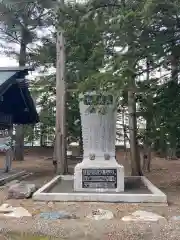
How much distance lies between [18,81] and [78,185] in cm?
504

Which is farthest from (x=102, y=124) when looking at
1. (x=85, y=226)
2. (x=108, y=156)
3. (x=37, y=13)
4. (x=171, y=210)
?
(x=37, y=13)

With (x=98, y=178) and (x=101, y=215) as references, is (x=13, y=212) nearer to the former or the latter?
(x=101, y=215)

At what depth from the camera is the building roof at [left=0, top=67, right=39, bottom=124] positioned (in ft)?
37.1

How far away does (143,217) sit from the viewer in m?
6.09

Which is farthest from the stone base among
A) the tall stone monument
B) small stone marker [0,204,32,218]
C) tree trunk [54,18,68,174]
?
tree trunk [54,18,68,174]

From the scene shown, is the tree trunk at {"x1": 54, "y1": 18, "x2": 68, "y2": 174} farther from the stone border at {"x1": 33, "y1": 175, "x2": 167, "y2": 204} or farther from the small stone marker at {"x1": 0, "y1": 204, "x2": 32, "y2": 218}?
the small stone marker at {"x1": 0, "y1": 204, "x2": 32, "y2": 218}

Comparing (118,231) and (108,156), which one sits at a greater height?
(108,156)

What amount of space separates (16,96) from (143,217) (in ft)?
27.8

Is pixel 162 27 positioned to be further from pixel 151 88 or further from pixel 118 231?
pixel 118 231

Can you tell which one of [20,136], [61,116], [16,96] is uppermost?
[16,96]

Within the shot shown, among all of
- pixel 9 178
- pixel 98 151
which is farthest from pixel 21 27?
pixel 98 151

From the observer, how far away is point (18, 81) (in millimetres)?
12086

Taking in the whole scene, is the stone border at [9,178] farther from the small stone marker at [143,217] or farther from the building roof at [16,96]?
the small stone marker at [143,217]

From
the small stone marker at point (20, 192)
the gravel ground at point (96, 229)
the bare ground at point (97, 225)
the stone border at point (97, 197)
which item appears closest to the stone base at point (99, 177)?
the stone border at point (97, 197)
